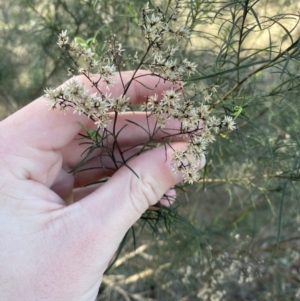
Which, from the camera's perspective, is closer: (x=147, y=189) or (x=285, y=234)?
(x=147, y=189)

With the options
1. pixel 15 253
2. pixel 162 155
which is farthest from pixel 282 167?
pixel 15 253

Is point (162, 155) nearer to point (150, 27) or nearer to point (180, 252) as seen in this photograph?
point (150, 27)

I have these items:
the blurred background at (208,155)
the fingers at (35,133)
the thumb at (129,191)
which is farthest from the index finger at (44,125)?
the blurred background at (208,155)

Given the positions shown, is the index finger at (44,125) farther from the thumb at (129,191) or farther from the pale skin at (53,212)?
the thumb at (129,191)

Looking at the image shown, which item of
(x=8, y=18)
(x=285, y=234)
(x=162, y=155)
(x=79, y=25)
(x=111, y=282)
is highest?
(x=8, y=18)

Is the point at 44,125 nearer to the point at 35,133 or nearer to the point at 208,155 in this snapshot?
the point at 35,133

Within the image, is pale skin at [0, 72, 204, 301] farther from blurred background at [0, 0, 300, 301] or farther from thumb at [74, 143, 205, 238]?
blurred background at [0, 0, 300, 301]

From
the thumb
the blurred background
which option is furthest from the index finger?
the blurred background
